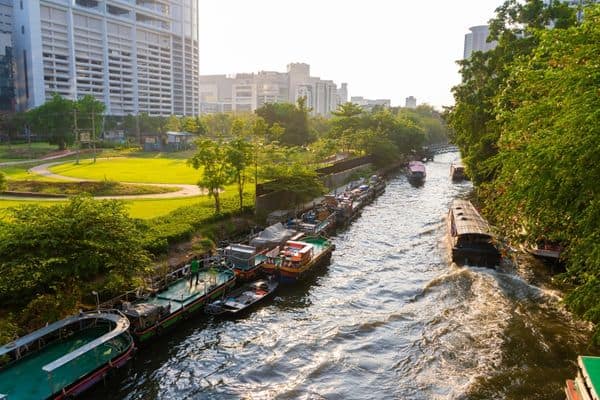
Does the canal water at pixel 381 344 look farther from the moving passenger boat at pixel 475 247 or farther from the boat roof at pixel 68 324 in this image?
the boat roof at pixel 68 324

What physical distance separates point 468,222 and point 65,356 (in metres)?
32.4

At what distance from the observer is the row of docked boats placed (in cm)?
1914

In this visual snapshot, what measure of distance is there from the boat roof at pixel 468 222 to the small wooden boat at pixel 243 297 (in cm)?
1621

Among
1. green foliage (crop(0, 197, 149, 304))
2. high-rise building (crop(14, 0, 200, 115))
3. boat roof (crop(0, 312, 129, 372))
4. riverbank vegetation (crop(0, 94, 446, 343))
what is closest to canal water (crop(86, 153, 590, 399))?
boat roof (crop(0, 312, 129, 372))

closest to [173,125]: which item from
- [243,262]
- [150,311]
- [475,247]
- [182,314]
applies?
[243,262]

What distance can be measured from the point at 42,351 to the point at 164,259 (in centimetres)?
1137

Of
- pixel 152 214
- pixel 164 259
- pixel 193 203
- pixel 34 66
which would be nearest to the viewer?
pixel 164 259

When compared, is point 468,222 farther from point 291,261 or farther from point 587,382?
point 587,382

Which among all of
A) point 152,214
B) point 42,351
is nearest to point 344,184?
point 152,214

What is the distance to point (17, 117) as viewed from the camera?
120m

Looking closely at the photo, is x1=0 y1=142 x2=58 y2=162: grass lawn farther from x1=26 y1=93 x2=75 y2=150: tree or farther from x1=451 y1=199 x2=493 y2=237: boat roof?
x1=451 y1=199 x2=493 y2=237: boat roof

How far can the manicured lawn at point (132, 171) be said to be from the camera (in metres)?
62.0

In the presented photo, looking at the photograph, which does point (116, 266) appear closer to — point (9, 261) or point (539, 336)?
point (9, 261)

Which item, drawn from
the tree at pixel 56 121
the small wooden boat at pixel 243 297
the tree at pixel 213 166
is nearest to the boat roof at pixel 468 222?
the small wooden boat at pixel 243 297
